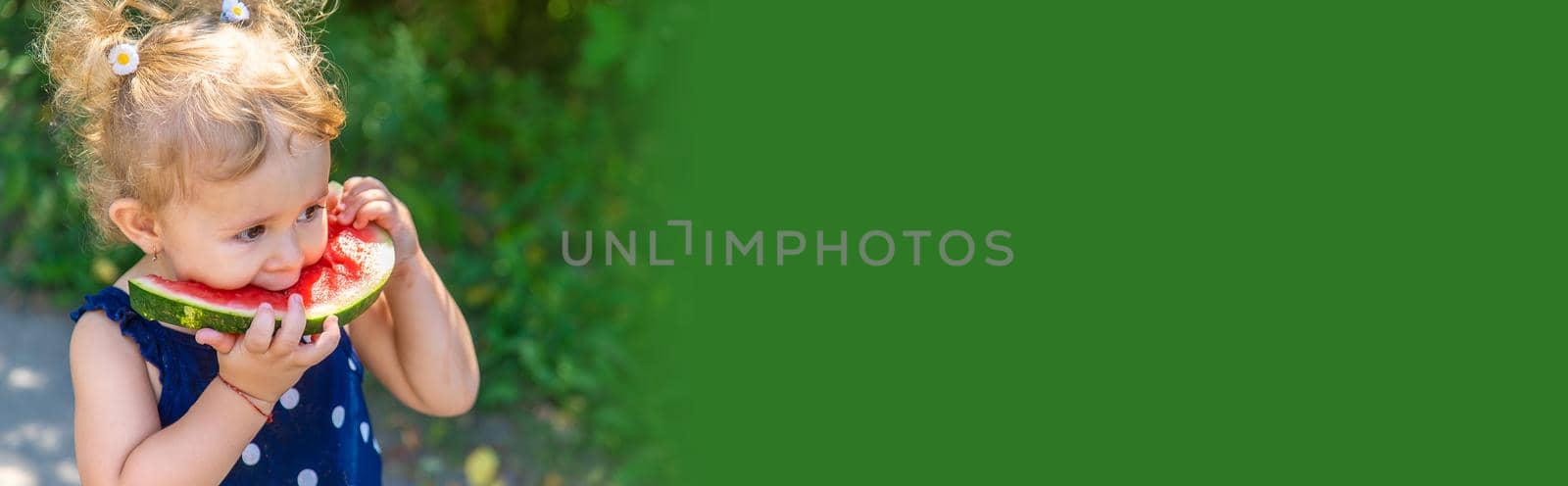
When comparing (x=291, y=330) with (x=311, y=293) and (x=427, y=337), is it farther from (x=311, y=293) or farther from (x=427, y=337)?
(x=427, y=337)

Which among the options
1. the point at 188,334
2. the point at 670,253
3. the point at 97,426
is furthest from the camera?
the point at 670,253

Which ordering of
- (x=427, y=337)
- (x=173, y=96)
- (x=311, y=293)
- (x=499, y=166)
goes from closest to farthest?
(x=173, y=96)
(x=311, y=293)
(x=427, y=337)
(x=499, y=166)

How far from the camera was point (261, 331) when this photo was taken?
1943mm

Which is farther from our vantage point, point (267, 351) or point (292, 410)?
point (292, 410)

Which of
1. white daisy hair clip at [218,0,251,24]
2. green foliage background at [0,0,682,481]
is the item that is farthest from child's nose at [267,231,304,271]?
green foliage background at [0,0,682,481]

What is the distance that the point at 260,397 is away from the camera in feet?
6.61

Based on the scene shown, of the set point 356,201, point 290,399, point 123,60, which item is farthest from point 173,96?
point 290,399

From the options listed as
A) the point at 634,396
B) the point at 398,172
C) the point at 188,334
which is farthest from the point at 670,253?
the point at 188,334

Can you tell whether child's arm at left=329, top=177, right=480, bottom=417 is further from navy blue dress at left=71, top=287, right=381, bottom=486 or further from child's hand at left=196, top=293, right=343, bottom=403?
child's hand at left=196, top=293, right=343, bottom=403

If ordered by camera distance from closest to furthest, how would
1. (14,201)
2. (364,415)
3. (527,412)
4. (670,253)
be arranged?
(364,415) → (527,412) → (14,201) → (670,253)

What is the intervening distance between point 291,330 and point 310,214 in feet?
0.68

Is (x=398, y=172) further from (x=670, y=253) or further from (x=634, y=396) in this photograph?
(x=634, y=396)

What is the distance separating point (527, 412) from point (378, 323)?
7.73ft

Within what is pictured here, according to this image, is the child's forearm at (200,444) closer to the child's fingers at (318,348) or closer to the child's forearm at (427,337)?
the child's fingers at (318,348)
